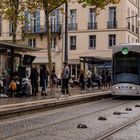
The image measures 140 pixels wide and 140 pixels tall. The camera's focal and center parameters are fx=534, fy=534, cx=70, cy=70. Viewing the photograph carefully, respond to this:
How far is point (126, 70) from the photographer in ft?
106

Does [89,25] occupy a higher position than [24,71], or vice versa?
[89,25]

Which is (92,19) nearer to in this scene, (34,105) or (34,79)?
(34,79)

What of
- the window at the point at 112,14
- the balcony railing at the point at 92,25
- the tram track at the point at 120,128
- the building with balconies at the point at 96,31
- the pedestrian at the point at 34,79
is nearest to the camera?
the tram track at the point at 120,128

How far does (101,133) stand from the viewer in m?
15.2

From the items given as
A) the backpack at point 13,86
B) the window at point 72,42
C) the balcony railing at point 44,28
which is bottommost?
the backpack at point 13,86

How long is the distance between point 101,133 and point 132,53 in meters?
17.8

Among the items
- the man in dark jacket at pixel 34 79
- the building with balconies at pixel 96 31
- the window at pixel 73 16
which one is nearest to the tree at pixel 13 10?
the man in dark jacket at pixel 34 79

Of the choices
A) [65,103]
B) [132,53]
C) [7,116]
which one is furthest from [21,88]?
[7,116]

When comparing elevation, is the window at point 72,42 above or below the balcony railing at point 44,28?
below

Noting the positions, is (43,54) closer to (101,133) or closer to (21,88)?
(21,88)

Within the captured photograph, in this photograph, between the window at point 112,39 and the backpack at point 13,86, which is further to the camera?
the window at point 112,39

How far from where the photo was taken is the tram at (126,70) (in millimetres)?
32062

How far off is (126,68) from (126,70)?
0.41 ft

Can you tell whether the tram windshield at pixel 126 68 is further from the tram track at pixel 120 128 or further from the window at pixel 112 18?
the window at pixel 112 18
